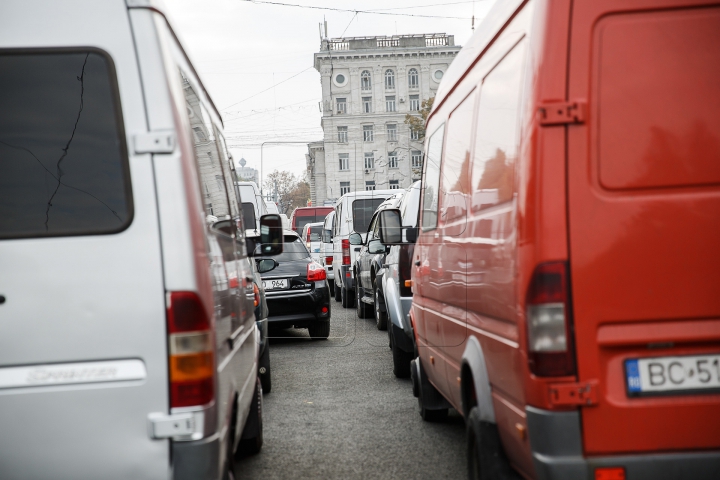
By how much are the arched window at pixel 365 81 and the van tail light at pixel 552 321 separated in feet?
211

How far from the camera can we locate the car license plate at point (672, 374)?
3078 mm

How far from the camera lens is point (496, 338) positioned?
366cm

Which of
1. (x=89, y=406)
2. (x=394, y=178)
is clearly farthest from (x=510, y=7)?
(x=394, y=178)

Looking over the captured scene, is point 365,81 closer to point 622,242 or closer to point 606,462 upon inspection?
point 622,242

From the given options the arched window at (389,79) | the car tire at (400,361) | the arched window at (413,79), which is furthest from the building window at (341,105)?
the car tire at (400,361)

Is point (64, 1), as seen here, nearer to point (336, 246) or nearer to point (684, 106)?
point (684, 106)

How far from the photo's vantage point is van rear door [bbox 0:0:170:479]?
2.91 meters

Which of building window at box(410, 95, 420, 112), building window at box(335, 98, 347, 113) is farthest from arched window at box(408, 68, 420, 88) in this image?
building window at box(335, 98, 347, 113)

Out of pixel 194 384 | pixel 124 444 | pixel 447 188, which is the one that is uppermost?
pixel 447 188

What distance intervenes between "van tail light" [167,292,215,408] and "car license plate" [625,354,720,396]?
1539 millimetres

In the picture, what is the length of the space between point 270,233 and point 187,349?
8.81ft

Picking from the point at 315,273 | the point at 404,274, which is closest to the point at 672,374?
the point at 404,274

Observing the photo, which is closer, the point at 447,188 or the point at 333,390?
the point at 447,188

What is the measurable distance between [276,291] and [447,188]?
6.77 metres
